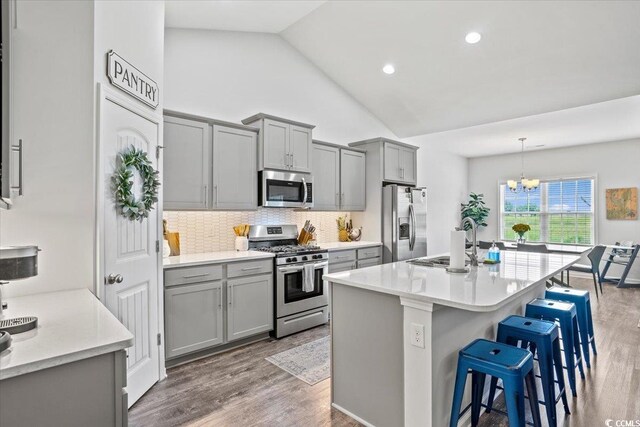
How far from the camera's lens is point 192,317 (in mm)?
2996

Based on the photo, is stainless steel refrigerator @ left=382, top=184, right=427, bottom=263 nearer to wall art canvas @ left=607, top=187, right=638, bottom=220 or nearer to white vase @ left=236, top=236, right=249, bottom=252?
white vase @ left=236, top=236, right=249, bottom=252

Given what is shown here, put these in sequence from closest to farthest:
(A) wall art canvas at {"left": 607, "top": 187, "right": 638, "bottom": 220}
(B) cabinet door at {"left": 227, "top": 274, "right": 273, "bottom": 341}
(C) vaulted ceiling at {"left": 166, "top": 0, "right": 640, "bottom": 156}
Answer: (B) cabinet door at {"left": 227, "top": 274, "right": 273, "bottom": 341}
(C) vaulted ceiling at {"left": 166, "top": 0, "right": 640, "bottom": 156}
(A) wall art canvas at {"left": 607, "top": 187, "right": 638, "bottom": 220}

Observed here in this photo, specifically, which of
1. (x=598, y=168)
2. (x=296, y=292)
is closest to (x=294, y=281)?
(x=296, y=292)

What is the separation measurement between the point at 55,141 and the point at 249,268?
1.98 meters

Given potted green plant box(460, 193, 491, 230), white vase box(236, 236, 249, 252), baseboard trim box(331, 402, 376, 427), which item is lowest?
baseboard trim box(331, 402, 376, 427)

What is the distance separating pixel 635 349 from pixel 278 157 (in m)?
4.14

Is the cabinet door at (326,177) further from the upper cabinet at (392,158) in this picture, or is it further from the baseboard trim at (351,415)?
the baseboard trim at (351,415)

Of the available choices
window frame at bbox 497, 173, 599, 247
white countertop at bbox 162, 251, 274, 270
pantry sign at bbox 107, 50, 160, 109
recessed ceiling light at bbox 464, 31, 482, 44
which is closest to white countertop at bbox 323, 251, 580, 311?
white countertop at bbox 162, 251, 274, 270

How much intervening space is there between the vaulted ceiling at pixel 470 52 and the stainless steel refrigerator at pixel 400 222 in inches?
61.2

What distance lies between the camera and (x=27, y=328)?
1.19 meters

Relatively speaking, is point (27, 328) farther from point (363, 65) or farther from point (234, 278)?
point (363, 65)

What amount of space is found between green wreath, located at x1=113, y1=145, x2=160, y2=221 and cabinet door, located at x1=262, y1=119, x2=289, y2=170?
1.51 m

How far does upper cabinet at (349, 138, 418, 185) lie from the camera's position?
5.16 meters

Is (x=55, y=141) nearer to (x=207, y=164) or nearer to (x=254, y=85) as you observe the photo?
(x=207, y=164)
